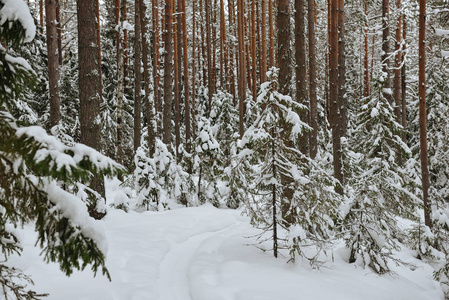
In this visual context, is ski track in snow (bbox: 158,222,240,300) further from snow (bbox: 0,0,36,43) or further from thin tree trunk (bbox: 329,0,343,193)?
thin tree trunk (bbox: 329,0,343,193)

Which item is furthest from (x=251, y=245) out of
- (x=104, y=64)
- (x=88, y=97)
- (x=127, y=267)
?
(x=104, y=64)

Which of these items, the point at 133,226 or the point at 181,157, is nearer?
the point at 133,226

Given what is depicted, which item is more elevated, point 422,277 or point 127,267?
point 127,267

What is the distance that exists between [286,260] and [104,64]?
61.8ft

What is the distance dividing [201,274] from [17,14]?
4909mm

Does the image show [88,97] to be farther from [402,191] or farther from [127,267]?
[402,191]

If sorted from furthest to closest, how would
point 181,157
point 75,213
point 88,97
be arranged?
point 181,157, point 88,97, point 75,213

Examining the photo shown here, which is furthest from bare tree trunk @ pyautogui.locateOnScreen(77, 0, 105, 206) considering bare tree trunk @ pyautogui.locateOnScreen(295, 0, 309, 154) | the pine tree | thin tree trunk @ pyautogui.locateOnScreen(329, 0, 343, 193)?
thin tree trunk @ pyautogui.locateOnScreen(329, 0, 343, 193)

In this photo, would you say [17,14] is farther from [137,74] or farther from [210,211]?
[137,74]

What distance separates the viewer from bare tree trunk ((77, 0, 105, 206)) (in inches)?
267

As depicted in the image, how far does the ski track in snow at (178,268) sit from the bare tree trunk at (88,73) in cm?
293

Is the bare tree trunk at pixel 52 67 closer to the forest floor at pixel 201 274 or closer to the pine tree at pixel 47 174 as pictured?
the forest floor at pixel 201 274

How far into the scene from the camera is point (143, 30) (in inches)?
530

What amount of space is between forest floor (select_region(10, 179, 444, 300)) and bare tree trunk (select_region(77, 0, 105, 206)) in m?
2.28
